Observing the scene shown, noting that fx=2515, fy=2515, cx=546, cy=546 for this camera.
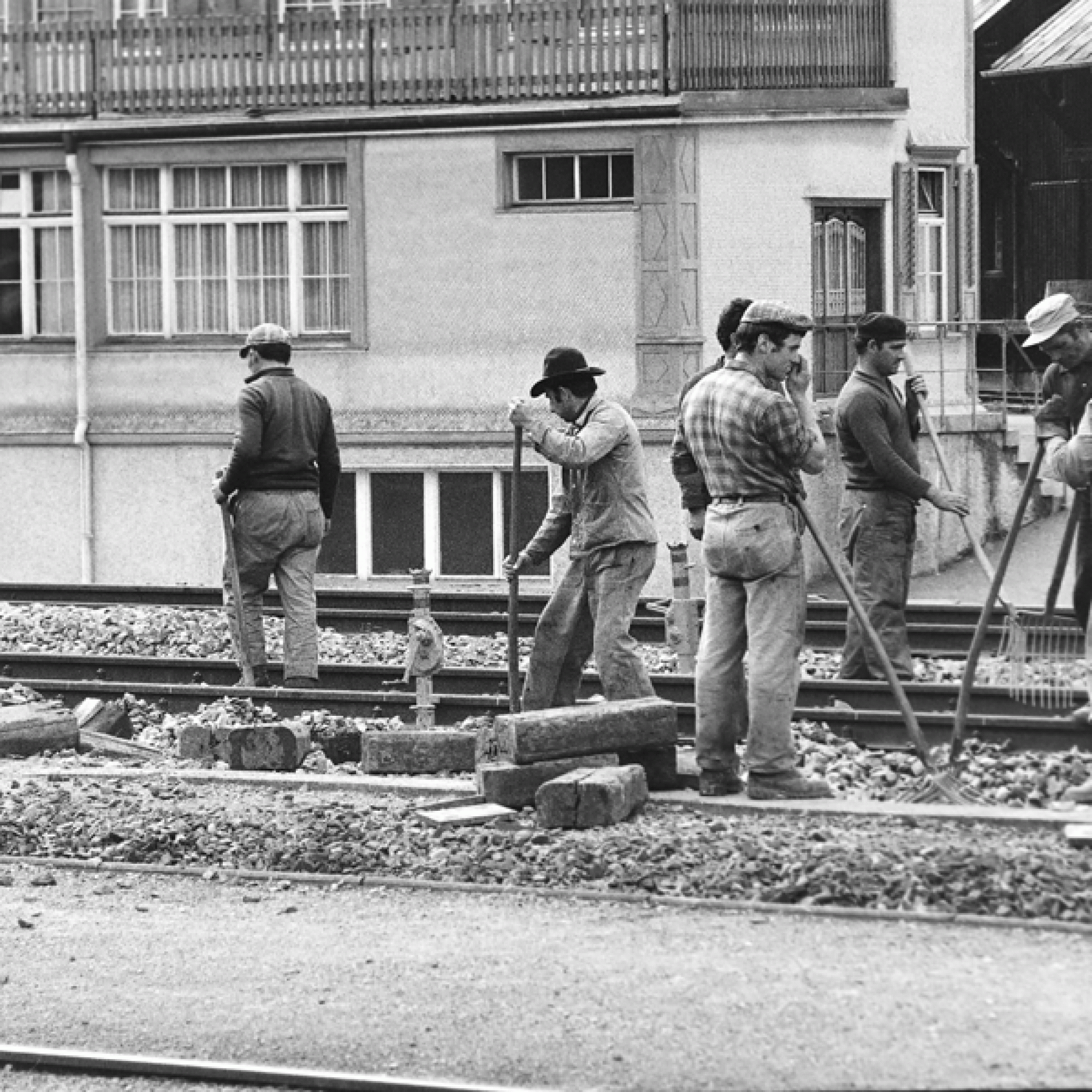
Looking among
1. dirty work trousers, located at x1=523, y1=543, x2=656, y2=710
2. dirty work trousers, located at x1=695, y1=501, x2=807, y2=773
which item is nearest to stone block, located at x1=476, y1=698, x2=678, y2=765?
dirty work trousers, located at x1=695, y1=501, x2=807, y2=773

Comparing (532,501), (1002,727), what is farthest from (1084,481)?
(532,501)

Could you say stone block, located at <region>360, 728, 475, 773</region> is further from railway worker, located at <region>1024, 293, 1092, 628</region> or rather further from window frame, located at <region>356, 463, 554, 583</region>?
window frame, located at <region>356, 463, 554, 583</region>

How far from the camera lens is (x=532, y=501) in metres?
23.7

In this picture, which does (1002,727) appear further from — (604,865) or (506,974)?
(506,974)

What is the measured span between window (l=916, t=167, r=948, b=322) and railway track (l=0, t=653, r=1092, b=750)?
460 inches

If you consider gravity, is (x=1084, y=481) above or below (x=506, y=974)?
above

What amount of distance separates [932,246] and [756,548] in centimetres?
1606

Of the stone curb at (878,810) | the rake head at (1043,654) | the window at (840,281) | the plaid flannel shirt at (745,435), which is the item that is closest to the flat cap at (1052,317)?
the rake head at (1043,654)

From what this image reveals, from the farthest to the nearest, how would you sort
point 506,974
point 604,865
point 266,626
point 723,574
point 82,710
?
point 266,626
point 82,710
point 723,574
point 604,865
point 506,974

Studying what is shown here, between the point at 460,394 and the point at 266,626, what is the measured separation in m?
6.29

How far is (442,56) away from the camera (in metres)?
24.1

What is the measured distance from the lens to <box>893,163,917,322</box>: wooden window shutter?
24.7m

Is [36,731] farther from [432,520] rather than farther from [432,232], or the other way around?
[432,232]

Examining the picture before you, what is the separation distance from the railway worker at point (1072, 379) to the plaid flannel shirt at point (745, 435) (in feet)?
4.85
